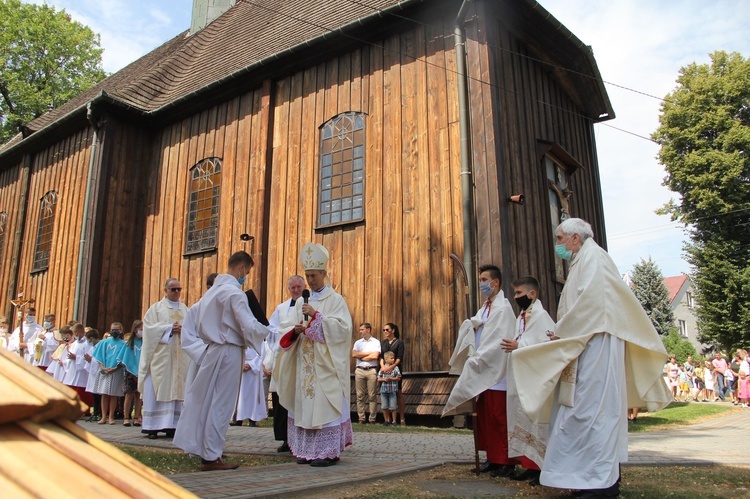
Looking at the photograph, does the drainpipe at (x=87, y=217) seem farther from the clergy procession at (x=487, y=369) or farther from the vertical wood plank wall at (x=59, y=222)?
the clergy procession at (x=487, y=369)

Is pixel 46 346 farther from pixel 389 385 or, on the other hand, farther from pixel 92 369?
pixel 389 385

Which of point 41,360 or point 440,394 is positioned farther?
point 41,360

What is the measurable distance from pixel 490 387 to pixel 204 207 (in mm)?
10801

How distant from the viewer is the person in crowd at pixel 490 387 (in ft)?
18.8

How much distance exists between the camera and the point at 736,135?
2880cm

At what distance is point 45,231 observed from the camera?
59.8ft

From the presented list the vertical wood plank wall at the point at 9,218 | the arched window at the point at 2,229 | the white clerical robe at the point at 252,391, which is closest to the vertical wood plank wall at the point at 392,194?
A: the white clerical robe at the point at 252,391

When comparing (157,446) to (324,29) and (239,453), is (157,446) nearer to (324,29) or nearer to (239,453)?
(239,453)

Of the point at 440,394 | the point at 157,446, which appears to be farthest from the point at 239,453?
the point at 440,394

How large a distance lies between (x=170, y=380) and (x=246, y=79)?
8.17 metres

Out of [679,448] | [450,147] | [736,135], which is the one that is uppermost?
[736,135]

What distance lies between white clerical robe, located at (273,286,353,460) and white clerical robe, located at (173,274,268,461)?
52 cm

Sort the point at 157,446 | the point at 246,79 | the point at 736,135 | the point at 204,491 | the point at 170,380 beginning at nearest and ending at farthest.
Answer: the point at 204,491 → the point at 157,446 → the point at 170,380 → the point at 246,79 → the point at 736,135

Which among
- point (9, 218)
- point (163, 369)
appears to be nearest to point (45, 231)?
point (9, 218)
